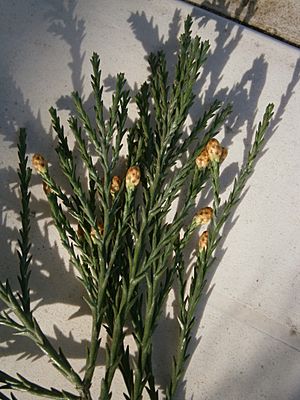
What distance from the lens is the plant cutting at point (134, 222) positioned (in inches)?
51.4

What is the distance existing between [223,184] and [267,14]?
0.47 meters

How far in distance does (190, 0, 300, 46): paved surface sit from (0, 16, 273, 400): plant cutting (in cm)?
19

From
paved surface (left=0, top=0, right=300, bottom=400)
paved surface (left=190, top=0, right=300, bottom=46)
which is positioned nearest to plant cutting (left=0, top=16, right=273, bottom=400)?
paved surface (left=0, top=0, right=300, bottom=400)

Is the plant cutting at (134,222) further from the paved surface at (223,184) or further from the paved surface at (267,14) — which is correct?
the paved surface at (267,14)

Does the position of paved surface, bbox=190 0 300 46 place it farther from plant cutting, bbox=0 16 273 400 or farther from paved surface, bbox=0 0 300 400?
plant cutting, bbox=0 16 273 400

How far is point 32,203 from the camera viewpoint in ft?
5.00

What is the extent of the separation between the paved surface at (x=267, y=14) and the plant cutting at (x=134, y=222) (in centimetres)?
19

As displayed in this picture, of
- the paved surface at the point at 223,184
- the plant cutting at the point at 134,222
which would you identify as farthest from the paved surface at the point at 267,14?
the plant cutting at the point at 134,222

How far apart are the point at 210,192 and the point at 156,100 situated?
277 millimetres

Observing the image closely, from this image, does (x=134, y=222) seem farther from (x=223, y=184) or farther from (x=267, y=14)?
(x=267, y=14)

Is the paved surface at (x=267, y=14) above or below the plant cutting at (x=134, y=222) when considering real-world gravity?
above

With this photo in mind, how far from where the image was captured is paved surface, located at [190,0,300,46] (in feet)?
5.30

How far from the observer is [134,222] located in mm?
1321

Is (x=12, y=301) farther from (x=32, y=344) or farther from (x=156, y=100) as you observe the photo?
(x=156, y=100)
